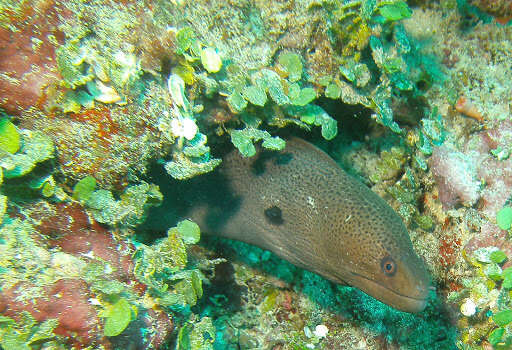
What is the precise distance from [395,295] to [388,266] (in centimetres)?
19

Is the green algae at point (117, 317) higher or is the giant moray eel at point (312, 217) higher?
Result: the giant moray eel at point (312, 217)

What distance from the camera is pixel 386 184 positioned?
297cm

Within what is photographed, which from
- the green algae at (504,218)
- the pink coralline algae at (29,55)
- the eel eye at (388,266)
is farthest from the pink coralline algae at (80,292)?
the green algae at (504,218)

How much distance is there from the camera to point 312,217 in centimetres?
248

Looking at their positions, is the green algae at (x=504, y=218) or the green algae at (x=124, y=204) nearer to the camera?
the green algae at (x=124, y=204)

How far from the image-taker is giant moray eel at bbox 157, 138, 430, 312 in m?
2.21

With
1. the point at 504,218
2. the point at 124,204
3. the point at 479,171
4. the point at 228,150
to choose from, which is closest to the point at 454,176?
the point at 479,171

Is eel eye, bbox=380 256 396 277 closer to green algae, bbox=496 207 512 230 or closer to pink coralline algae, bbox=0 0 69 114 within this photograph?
green algae, bbox=496 207 512 230

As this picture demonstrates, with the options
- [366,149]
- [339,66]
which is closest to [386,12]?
[339,66]

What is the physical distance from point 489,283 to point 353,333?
1116mm

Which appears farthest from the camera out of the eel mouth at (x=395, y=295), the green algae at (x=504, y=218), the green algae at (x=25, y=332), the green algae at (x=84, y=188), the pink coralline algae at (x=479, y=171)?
the pink coralline algae at (x=479, y=171)

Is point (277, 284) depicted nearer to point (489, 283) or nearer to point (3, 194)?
point (489, 283)

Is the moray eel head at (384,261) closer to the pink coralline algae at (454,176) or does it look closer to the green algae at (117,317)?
the pink coralline algae at (454,176)

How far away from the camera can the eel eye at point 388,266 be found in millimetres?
2178
